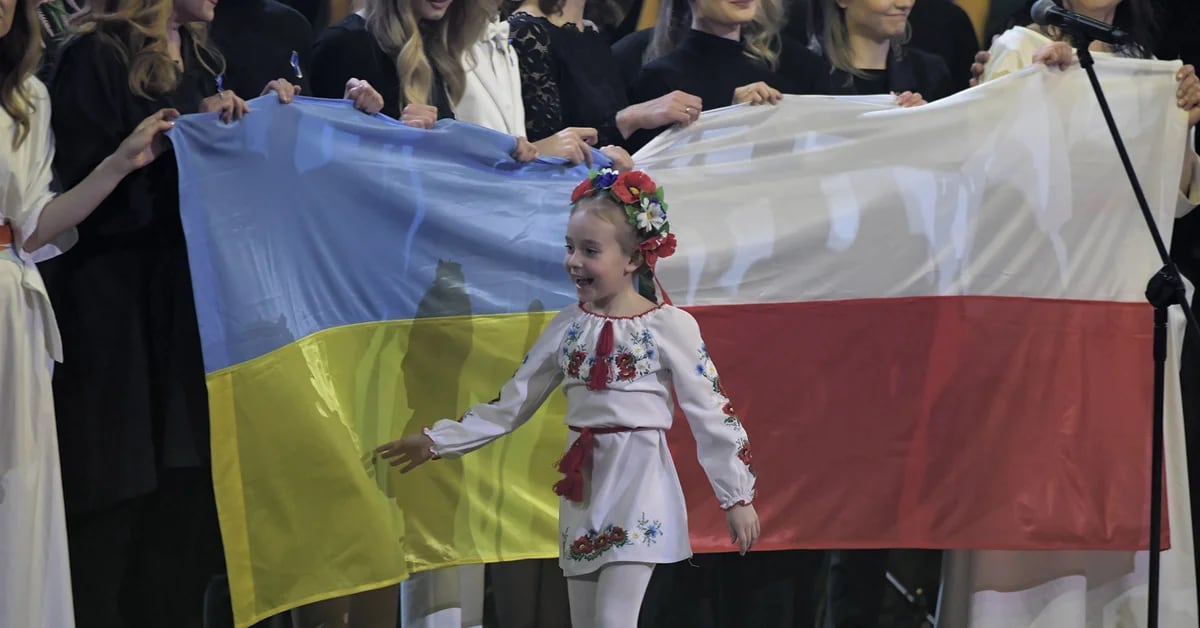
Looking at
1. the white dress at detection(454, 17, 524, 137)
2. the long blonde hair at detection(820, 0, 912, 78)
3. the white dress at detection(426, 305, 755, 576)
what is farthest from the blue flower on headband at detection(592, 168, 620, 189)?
the long blonde hair at detection(820, 0, 912, 78)

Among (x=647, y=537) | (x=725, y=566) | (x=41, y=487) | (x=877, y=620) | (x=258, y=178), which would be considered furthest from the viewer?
(x=725, y=566)

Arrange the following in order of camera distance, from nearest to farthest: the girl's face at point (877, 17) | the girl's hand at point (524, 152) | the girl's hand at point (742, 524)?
the girl's hand at point (742, 524) → the girl's hand at point (524, 152) → the girl's face at point (877, 17)

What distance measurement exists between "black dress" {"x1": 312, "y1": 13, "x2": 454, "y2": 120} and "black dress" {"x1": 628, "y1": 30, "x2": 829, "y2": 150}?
658 mm

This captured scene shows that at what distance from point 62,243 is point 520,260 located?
1053 mm

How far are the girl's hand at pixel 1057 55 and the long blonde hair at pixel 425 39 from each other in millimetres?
1419

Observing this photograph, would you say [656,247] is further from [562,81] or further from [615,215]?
[562,81]

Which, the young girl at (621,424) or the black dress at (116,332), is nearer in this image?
the young girl at (621,424)

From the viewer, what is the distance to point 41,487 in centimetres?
→ 323

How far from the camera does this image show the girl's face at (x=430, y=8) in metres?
3.86

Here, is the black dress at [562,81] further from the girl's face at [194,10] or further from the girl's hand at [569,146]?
the girl's face at [194,10]

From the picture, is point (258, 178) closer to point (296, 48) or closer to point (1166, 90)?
point (296, 48)

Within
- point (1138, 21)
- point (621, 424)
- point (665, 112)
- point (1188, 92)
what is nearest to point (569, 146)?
point (665, 112)

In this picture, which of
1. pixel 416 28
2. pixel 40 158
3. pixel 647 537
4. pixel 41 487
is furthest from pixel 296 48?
pixel 647 537

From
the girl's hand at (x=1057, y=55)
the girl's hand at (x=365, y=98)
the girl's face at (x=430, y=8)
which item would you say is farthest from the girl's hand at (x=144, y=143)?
the girl's hand at (x=1057, y=55)
